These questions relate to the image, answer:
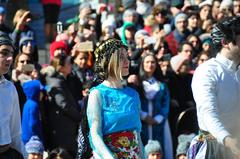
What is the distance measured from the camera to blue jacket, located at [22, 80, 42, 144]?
37.0 ft

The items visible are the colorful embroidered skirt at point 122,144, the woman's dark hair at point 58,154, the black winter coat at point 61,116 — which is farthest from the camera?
the black winter coat at point 61,116

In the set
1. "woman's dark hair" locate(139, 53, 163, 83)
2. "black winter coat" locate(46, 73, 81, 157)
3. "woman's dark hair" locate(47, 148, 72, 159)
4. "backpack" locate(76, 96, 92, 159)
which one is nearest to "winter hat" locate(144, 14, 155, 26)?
"woman's dark hair" locate(139, 53, 163, 83)

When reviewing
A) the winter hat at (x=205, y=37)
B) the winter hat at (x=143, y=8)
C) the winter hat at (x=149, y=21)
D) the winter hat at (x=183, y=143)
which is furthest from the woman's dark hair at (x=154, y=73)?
the winter hat at (x=143, y=8)

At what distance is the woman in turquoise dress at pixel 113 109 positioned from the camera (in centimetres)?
752

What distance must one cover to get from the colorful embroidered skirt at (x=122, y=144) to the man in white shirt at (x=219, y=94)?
62 cm

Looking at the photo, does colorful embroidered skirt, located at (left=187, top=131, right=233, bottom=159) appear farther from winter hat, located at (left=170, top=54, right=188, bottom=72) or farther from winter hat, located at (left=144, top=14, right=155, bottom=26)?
winter hat, located at (left=144, top=14, right=155, bottom=26)

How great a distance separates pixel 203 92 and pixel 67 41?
21.4 ft

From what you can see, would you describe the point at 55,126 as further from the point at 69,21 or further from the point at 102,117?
the point at 69,21

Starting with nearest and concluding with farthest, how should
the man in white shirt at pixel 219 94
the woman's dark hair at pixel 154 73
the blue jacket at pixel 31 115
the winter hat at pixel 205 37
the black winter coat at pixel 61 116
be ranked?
1. the man in white shirt at pixel 219 94
2. the blue jacket at pixel 31 115
3. the black winter coat at pixel 61 116
4. the woman's dark hair at pixel 154 73
5. the winter hat at pixel 205 37

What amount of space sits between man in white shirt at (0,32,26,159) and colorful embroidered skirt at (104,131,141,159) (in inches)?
38.6

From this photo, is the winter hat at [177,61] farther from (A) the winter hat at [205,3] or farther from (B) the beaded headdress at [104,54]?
(B) the beaded headdress at [104,54]

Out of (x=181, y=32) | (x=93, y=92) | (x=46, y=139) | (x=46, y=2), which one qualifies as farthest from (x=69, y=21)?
(x=93, y=92)

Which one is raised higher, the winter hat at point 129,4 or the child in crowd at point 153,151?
the winter hat at point 129,4

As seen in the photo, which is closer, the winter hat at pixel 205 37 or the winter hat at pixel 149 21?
the winter hat at pixel 205 37
